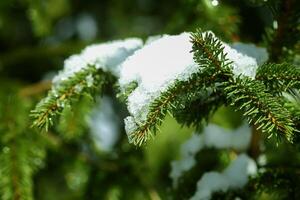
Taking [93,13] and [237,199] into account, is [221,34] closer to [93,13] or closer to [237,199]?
[237,199]

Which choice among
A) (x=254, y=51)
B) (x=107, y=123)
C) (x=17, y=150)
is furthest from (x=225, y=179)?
(x=107, y=123)

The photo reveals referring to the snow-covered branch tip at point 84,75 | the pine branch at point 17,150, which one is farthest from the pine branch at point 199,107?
the pine branch at point 17,150

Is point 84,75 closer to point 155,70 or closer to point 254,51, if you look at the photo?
point 155,70

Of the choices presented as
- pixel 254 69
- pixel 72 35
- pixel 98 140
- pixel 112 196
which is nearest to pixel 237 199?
pixel 254 69

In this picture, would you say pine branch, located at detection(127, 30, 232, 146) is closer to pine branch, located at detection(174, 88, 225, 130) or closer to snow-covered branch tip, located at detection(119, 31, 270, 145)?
snow-covered branch tip, located at detection(119, 31, 270, 145)

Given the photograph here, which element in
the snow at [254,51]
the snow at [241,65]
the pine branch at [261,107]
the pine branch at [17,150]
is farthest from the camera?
the pine branch at [17,150]

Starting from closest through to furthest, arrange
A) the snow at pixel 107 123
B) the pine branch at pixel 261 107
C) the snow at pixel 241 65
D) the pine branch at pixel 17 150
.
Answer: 1. the pine branch at pixel 261 107
2. the snow at pixel 241 65
3. the pine branch at pixel 17 150
4. the snow at pixel 107 123

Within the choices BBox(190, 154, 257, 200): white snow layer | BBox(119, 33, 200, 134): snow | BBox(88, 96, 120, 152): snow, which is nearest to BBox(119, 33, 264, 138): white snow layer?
BBox(119, 33, 200, 134): snow

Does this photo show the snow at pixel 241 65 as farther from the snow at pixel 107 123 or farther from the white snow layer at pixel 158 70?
the snow at pixel 107 123
